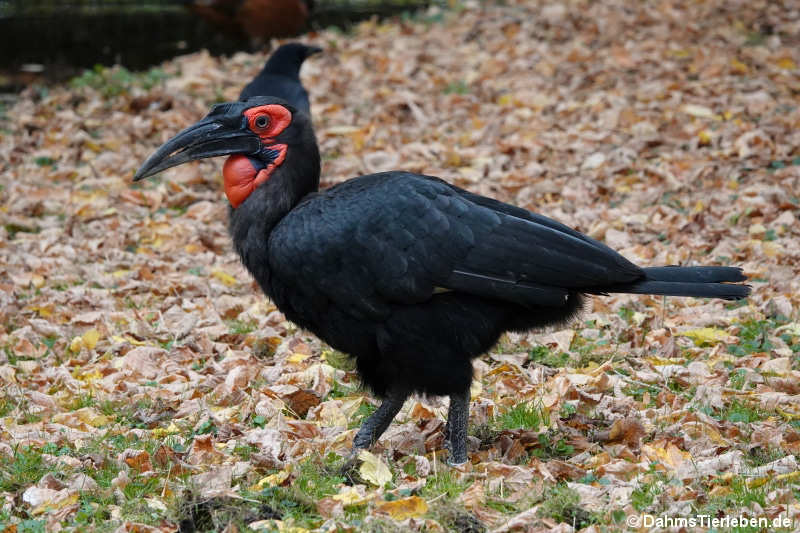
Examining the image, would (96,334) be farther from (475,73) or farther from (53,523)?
(475,73)

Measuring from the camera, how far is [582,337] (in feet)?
17.6

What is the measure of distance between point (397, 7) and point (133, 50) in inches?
174

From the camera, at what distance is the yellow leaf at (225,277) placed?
255 inches

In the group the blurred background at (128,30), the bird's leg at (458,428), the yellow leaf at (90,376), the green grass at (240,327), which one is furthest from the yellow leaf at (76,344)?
the blurred background at (128,30)

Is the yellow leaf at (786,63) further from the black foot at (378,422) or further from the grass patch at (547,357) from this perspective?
the black foot at (378,422)

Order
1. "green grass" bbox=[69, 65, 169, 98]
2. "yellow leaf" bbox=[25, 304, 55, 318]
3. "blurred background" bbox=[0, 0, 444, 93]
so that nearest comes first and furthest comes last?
1. "yellow leaf" bbox=[25, 304, 55, 318]
2. "green grass" bbox=[69, 65, 169, 98]
3. "blurred background" bbox=[0, 0, 444, 93]

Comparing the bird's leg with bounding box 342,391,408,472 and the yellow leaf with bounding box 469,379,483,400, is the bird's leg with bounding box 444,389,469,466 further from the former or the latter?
the yellow leaf with bounding box 469,379,483,400

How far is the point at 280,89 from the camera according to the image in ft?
26.6

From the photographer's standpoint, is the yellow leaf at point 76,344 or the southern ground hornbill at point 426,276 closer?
the southern ground hornbill at point 426,276

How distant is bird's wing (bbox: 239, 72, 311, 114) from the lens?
8.09m

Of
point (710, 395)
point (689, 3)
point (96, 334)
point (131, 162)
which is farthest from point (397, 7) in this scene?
point (710, 395)

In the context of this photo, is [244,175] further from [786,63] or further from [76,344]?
[786,63]

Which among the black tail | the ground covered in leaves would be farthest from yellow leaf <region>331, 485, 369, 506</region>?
the black tail

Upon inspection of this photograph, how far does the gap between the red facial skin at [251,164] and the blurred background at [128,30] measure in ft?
27.2
